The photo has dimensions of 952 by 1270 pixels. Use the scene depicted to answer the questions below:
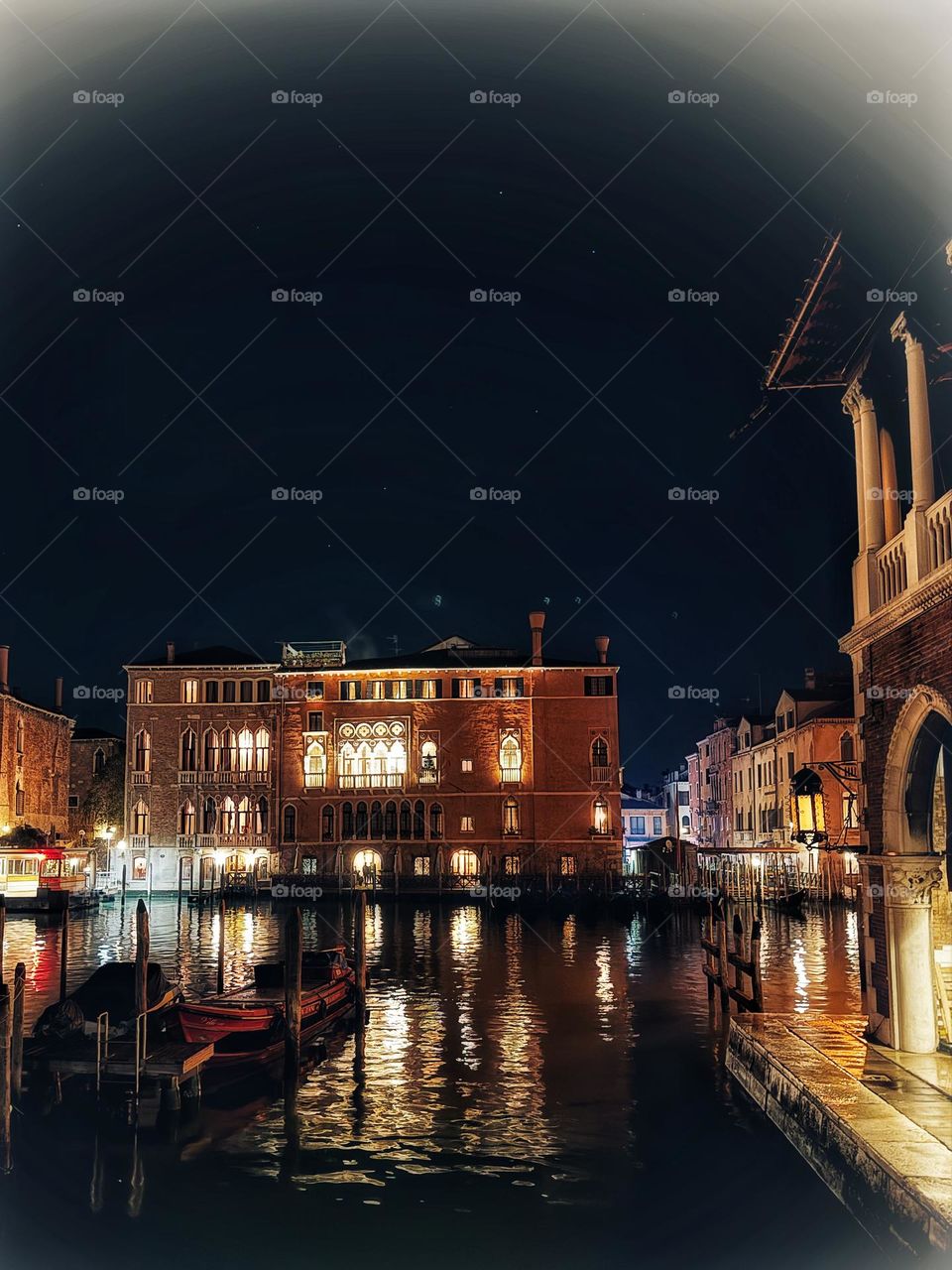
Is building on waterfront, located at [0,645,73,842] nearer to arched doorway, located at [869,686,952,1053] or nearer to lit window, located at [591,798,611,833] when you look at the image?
lit window, located at [591,798,611,833]

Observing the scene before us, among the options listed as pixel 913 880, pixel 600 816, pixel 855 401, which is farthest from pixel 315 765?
pixel 913 880

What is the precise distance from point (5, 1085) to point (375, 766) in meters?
44.8

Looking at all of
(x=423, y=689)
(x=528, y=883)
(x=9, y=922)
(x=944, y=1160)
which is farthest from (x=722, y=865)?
(x=944, y=1160)

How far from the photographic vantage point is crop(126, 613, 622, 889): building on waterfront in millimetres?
56750

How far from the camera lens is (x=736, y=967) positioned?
65.9 feet

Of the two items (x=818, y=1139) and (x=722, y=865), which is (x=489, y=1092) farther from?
(x=722, y=865)

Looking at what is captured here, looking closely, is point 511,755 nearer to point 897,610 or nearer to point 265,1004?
point 265,1004

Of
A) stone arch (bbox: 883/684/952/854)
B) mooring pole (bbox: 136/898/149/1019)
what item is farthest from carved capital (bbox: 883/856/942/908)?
mooring pole (bbox: 136/898/149/1019)

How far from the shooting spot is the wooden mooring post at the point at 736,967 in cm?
1835

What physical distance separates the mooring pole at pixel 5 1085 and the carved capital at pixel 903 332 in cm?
1261

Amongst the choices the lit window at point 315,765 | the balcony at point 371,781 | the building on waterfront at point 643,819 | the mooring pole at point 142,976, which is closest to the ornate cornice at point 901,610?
the mooring pole at point 142,976

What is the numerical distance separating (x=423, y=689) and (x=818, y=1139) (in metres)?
46.4

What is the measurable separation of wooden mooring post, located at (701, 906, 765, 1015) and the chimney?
32.1 metres

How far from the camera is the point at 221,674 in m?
60.0
